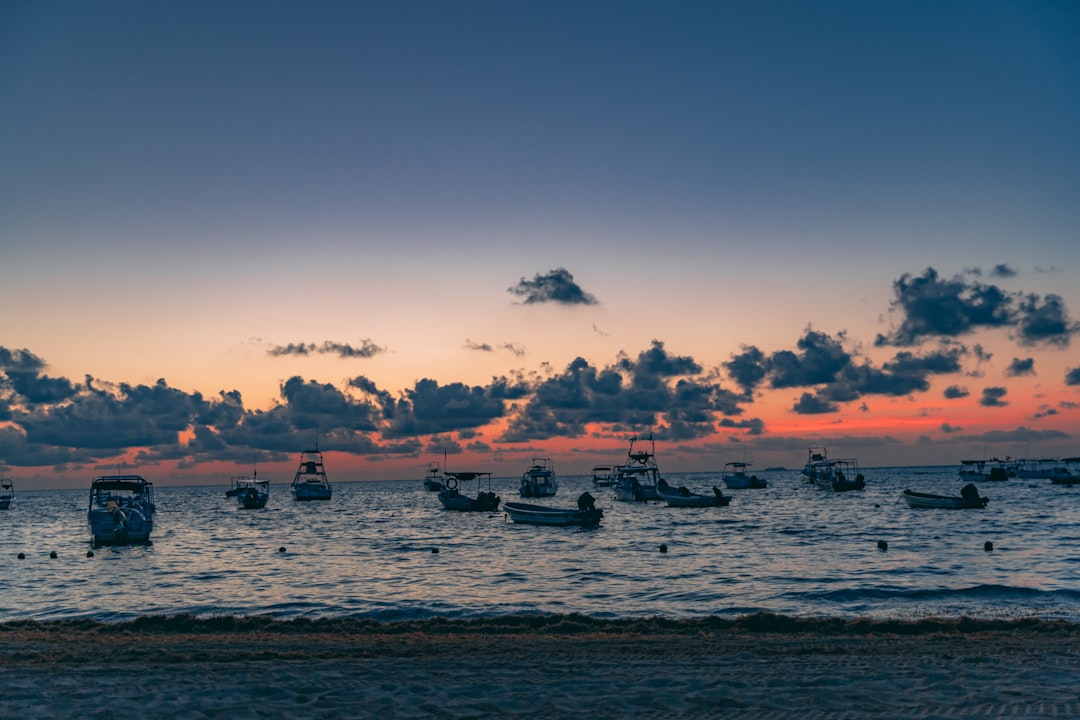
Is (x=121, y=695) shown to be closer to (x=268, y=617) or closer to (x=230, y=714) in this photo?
(x=230, y=714)

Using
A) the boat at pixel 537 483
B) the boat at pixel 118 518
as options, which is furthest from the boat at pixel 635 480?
the boat at pixel 118 518

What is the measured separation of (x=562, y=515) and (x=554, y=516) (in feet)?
2.97

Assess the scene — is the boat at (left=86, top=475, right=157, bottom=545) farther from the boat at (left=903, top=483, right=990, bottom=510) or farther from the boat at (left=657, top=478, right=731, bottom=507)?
the boat at (left=903, top=483, right=990, bottom=510)

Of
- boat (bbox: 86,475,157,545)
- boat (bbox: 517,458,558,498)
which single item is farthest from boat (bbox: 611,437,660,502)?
boat (bbox: 86,475,157,545)

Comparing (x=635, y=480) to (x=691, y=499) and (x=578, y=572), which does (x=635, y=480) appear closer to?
(x=691, y=499)

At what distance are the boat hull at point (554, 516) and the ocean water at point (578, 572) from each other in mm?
1458

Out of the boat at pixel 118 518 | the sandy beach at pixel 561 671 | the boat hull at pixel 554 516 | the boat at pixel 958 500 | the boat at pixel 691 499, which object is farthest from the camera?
the boat at pixel 691 499

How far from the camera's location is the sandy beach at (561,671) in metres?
15.8

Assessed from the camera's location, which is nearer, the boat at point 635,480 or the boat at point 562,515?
the boat at point 562,515

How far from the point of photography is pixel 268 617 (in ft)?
92.6

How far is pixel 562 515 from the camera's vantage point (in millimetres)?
75625

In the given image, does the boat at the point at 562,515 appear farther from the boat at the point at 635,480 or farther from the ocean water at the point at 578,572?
the boat at the point at 635,480

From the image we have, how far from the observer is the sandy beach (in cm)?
1584

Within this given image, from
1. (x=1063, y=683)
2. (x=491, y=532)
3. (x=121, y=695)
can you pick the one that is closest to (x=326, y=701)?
(x=121, y=695)
